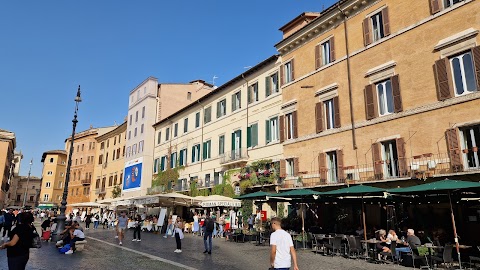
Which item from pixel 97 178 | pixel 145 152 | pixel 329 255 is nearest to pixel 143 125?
pixel 145 152

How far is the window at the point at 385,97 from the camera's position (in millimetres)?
16873

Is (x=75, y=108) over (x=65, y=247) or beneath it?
over

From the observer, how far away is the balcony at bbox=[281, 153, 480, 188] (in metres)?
13.8

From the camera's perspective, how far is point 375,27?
18219 millimetres

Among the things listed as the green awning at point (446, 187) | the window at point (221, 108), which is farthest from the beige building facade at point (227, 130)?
the green awning at point (446, 187)

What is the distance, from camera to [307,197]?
1695cm

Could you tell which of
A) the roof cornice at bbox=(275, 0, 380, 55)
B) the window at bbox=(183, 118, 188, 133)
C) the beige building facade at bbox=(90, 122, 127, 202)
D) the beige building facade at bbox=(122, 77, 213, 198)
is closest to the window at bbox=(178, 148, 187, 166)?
the window at bbox=(183, 118, 188, 133)

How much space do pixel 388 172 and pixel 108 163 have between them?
1790 inches

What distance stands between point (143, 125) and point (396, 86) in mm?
32665

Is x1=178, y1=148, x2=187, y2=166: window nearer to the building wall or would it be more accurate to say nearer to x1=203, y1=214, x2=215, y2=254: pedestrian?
x1=203, y1=214, x2=215, y2=254: pedestrian

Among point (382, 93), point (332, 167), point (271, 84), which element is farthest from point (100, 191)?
point (382, 93)

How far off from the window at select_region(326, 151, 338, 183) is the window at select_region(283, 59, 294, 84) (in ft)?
20.9

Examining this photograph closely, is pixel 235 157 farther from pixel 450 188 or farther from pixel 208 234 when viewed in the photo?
pixel 450 188

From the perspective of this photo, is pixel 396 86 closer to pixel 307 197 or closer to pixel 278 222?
pixel 307 197
